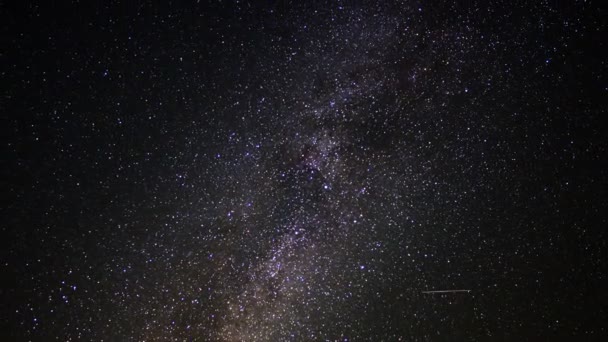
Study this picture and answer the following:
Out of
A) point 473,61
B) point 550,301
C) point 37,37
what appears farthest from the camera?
point 550,301

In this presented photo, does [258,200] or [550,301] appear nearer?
[258,200]

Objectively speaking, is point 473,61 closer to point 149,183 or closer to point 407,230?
point 407,230

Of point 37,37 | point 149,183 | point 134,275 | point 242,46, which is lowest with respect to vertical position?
point 134,275

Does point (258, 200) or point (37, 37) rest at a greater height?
point (37, 37)

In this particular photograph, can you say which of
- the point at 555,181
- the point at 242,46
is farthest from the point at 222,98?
the point at 555,181

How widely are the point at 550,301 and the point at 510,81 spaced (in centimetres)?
87

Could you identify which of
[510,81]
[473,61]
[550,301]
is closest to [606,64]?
[510,81]

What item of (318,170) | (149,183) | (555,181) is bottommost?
(555,181)

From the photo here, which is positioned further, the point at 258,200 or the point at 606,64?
the point at 606,64

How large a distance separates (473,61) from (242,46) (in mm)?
812

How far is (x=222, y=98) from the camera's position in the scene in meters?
1.14

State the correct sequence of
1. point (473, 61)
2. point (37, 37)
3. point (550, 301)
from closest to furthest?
1. point (37, 37)
2. point (473, 61)
3. point (550, 301)

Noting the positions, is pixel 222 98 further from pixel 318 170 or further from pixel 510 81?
pixel 510 81

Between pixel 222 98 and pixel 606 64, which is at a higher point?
pixel 222 98
